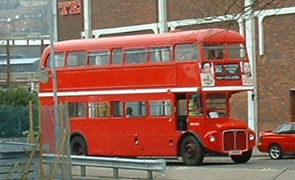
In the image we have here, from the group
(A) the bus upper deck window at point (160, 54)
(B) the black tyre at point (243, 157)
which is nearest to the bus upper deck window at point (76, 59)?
(A) the bus upper deck window at point (160, 54)

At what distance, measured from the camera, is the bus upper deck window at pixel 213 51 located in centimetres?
3128

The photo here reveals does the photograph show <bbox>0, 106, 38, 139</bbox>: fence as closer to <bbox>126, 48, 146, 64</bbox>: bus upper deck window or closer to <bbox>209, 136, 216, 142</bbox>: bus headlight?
<bbox>126, 48, 146, 64</bbox>: bus upper deck window

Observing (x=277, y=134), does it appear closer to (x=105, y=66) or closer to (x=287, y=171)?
(x=105, y=66)

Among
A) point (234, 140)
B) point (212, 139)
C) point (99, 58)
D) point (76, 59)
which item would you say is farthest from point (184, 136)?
point (76, 59)

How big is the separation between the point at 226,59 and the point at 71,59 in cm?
655

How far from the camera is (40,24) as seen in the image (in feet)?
130

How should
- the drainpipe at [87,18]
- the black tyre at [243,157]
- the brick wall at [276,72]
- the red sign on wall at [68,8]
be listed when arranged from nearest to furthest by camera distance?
1. the black tyre at [243,157]
2. the brick wall at [276,72]
3. the drainpipe at [87,18]
4. the red sign on wall at [68,8]

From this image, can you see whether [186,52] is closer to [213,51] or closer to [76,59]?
[213,51]

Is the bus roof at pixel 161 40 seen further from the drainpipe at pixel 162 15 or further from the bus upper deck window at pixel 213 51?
the drainpipe at pixel 162 15

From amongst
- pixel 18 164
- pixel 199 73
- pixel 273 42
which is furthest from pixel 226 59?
pixel 273 42

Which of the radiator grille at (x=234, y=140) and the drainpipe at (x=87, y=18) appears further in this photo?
the drainpipe at (x=87, y=18)

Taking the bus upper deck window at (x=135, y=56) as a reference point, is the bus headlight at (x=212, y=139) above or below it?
below

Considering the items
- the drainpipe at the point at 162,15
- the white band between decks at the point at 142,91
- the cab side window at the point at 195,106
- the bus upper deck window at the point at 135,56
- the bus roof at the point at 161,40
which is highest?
the drainpipe at the point at 162,15

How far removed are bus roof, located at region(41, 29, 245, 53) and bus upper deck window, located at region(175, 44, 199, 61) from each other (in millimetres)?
199
